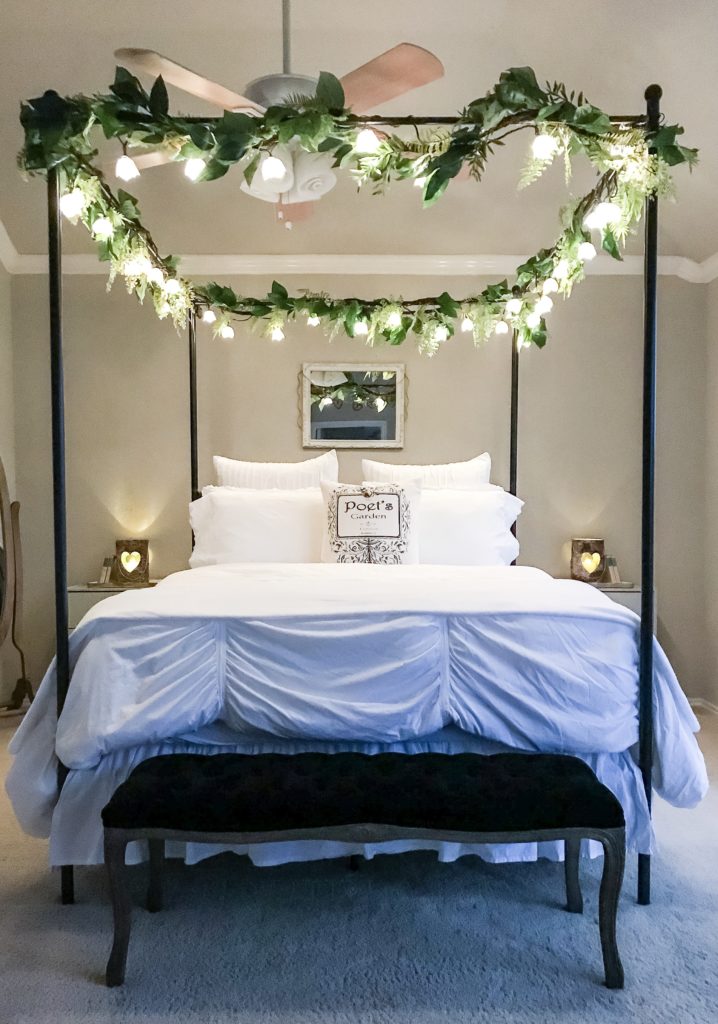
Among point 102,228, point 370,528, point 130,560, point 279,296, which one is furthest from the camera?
point 130,560

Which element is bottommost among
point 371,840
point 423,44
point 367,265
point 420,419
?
point 371,840

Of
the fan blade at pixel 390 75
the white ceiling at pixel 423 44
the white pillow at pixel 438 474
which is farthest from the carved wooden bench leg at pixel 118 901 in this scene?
the white ceiling at pixel 423 44

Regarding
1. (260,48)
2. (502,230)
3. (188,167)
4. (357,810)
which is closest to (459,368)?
(502,230)

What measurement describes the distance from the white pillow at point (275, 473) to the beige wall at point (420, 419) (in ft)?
1.06

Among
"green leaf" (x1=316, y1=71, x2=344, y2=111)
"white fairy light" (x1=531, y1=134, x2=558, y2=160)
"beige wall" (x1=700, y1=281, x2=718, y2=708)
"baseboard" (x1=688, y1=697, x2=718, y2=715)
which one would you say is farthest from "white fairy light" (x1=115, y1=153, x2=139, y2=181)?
"baseboard" (x1=688, y1=697, x2=718, y2=715)

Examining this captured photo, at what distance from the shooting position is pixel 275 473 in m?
Result: 3.94

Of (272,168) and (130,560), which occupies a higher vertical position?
(272,168)

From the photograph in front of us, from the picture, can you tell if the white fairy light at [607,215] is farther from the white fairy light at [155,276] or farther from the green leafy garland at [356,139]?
the white fairy light at [155,276]

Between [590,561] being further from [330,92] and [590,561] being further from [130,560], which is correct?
[330,92]

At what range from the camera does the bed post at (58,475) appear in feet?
6.79

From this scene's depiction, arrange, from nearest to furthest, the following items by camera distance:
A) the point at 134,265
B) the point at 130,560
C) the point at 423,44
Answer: the point at 134,265 → the point at 423,44 → the point at 130,560

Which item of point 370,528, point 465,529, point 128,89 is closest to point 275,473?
point 370,528

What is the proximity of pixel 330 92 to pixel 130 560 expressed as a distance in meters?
2.84

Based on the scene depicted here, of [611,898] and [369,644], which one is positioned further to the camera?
[369,644]
